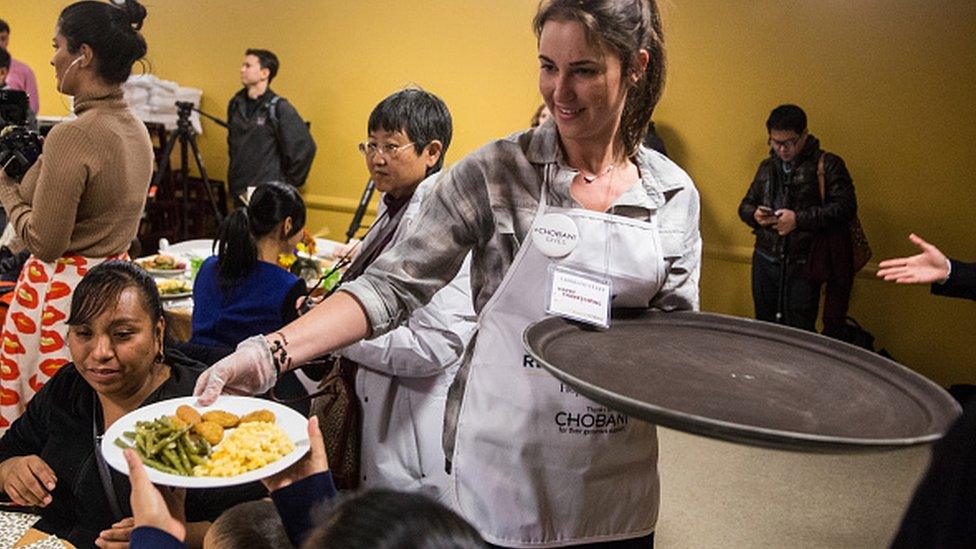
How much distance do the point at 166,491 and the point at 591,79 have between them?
847 mm

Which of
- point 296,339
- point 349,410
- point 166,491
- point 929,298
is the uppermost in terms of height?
point 296,339

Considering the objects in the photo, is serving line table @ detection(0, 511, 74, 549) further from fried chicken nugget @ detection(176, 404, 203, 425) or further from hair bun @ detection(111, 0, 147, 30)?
hair bun @ detection(111, 0, 147, 30)

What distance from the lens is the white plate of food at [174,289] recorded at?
314 centimetres

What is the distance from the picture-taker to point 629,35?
49.8 inches

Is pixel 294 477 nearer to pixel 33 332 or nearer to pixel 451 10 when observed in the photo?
pixel 33 332

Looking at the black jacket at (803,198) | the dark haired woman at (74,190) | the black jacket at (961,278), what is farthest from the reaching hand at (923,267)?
the black jacket at (803,198)

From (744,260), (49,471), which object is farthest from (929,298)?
(49,471)

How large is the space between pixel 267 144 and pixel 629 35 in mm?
5190

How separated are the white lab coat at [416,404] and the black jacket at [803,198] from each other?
115 inches

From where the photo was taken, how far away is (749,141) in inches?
201

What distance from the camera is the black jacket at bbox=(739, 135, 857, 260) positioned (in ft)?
14.7

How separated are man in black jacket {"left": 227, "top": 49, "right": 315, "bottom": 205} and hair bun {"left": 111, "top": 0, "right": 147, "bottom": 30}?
3.56m

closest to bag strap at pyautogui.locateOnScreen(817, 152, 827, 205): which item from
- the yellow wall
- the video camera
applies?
the yellow wall

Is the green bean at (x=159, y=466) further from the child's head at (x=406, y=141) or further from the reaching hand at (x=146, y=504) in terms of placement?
the child's head at (x=406, y=141)
